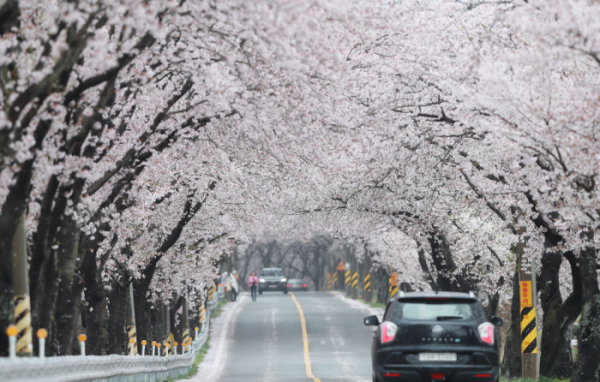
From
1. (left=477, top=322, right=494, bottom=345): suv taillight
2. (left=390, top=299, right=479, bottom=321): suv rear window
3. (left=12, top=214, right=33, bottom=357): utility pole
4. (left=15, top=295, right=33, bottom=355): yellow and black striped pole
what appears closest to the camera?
(left=15, top=295, right=33, bottom=355): yellow and black striped pole

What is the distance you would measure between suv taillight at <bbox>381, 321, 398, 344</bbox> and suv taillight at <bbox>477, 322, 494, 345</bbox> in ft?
3.55

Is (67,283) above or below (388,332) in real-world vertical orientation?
above

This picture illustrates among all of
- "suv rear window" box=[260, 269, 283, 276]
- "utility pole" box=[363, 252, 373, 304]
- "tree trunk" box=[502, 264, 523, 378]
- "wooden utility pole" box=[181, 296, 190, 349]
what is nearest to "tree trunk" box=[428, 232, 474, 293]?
"tree trunk" box=[502, 264, 523, 378]

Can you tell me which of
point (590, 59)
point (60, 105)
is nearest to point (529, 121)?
point (590, 59)

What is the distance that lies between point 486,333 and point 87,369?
16.7ft

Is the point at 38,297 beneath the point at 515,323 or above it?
above

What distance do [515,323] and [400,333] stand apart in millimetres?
9461

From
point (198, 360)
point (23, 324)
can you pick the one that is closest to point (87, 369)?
point (23, 324)

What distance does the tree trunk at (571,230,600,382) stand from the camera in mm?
13766

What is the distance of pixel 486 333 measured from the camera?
11.3 metres

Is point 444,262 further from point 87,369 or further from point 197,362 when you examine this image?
point 87,369

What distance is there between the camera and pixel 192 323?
130 feet

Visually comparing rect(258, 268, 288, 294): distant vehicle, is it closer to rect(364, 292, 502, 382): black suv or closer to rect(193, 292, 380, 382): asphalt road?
rect(193, 292, 380, 382): asphalt road

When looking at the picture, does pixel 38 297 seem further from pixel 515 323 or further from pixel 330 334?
pixel 330 334
